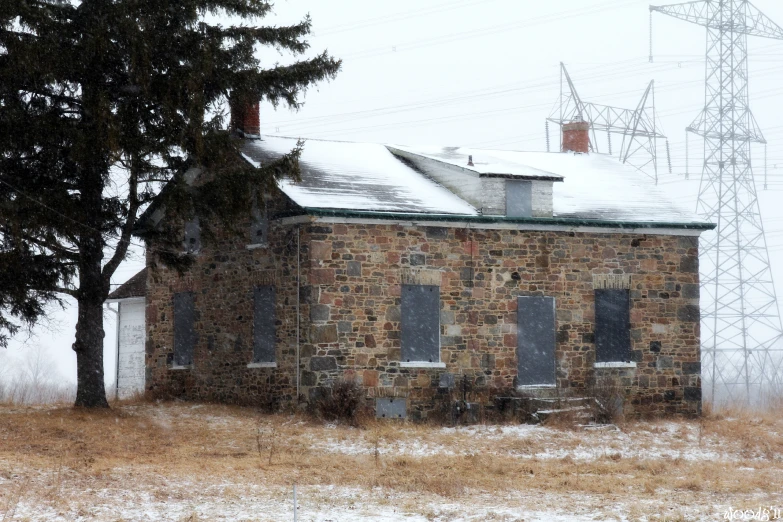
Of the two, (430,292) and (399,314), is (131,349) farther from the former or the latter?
(430,292)

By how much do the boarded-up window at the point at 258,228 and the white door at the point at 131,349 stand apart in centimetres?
817

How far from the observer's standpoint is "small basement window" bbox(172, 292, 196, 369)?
85.0 ft

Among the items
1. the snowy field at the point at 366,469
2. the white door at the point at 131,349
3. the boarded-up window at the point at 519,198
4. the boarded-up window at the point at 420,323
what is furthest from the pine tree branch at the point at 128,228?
the white door at the point at 131,349

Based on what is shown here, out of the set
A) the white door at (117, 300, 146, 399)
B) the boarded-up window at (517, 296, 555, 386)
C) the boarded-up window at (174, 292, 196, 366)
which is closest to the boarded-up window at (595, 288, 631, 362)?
the boarded-up window at (517, 296, 555, 386)

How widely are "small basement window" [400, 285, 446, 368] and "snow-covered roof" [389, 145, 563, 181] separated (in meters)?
2.87

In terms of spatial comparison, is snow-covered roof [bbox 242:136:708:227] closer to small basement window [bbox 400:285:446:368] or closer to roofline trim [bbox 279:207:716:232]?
roofline trim [bbox 279:207:716:232]

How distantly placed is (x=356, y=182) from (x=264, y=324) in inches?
137

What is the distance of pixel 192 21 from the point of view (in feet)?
70.2

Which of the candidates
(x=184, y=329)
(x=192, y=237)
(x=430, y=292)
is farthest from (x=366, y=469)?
(x=192, y=237)

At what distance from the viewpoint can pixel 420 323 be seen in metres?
23.0

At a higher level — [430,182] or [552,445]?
[430,182]

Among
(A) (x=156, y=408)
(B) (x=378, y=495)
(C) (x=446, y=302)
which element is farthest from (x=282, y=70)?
(B) (x=378, y=495)

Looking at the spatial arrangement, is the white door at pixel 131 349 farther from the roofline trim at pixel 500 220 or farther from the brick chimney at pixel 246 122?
the roofline trim at pixel 500 220

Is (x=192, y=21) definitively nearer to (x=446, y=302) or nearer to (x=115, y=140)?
(x=115, y=140)
